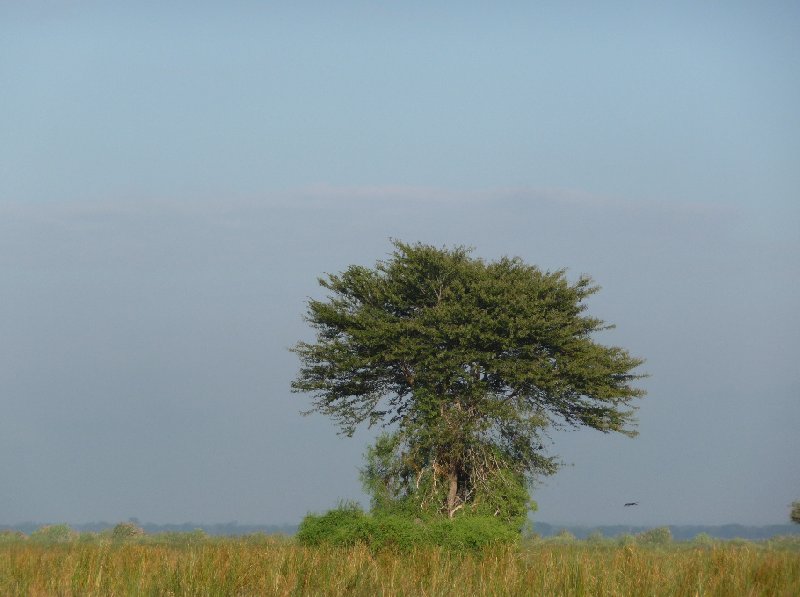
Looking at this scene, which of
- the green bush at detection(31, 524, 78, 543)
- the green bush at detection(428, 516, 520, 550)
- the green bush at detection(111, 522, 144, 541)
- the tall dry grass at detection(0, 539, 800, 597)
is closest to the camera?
the tall dry grass at detection(0, 539, 800, 597)

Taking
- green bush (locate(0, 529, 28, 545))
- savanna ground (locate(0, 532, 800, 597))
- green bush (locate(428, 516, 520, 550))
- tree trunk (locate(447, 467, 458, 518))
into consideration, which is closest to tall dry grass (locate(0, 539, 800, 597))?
savanna ground (locate(0, 532, 800, 597))

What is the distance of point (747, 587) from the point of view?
52.5 ft

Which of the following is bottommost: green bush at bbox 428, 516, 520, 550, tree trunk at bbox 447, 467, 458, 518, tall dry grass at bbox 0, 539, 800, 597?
tall dry grass at bbox 0, 539, 800, 597

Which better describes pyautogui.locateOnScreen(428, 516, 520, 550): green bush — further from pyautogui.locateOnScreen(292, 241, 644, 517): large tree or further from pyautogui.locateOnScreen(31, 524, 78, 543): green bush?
pyautogui.locateOnScreen(31, 524, 78, 543): green bush

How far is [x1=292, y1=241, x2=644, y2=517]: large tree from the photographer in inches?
1368

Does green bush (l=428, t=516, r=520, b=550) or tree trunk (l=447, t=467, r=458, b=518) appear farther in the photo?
tree trunk (l=447, t=467, r=458, b=518)

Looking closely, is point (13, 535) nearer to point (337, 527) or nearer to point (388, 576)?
point (337, 527)

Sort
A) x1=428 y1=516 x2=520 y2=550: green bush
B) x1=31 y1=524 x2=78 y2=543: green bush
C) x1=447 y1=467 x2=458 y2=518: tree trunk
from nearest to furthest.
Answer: x1=428 y1=516 x2=520 y2=550: green bush → x1=447 y1=467 x2=458 y2=518: tree trunk → x1=31 y1=524 x2=78 y2=543: green bush

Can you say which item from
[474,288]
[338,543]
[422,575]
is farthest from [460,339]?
[422,575]

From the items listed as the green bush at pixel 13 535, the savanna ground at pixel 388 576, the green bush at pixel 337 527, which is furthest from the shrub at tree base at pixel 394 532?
the green bush at pixel 13 535

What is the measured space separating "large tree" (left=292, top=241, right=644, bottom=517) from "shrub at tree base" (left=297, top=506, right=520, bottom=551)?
5481 mm

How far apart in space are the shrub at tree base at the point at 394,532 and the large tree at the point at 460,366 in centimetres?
548

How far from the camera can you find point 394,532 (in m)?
28.5

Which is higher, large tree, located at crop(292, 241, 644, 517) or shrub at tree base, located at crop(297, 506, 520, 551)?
large tree, located at crop(292, 241, 644, 517)
